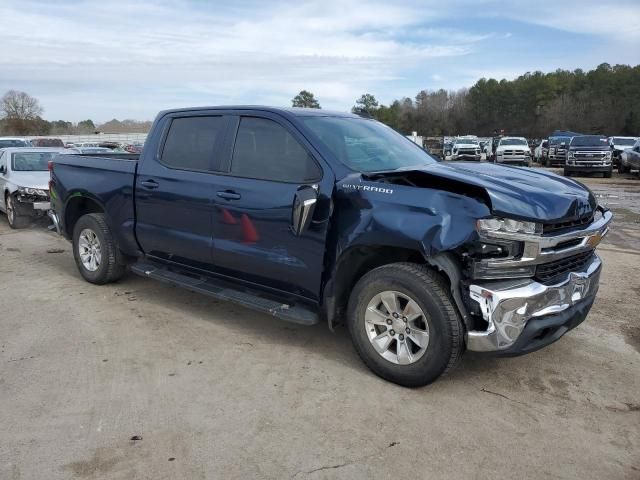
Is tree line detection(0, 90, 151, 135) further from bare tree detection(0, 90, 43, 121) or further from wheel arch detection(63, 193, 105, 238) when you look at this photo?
wheel arch detection(63, 193, 105, 238)

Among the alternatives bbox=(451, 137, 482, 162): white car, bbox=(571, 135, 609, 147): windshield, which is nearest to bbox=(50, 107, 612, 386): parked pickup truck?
bbox=(571, 135, 609, 147): windshield

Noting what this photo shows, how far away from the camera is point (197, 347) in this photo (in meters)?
4.58

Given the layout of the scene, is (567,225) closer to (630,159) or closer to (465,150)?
(630,159)

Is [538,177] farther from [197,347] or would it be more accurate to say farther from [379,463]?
[197,347]

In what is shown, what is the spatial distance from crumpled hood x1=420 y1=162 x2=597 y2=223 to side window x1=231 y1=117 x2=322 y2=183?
37.2 inches

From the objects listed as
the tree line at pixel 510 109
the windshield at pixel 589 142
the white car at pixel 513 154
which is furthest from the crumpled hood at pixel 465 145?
the tree line at pixel 510 109

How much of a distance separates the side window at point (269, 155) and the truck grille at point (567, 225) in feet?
5.23

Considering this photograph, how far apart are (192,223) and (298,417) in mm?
2159

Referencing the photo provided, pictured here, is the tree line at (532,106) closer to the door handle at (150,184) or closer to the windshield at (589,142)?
the windshield at (589,142)

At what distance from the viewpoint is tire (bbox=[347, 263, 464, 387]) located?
11.7 feet

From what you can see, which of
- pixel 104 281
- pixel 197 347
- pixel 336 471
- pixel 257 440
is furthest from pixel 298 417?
pixel 104 281

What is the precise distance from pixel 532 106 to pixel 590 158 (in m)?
73.7

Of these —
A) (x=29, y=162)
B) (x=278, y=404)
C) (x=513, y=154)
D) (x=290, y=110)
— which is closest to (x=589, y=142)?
(x=513, y=154)

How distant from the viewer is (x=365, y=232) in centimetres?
385
